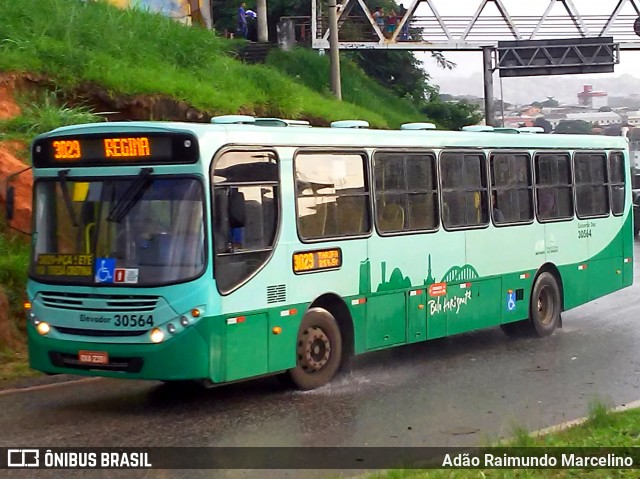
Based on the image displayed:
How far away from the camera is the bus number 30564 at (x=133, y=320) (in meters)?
10.2

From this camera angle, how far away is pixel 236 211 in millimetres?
10594

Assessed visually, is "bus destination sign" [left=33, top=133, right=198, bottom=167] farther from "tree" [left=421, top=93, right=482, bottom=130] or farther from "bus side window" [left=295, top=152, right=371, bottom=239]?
"tree" [left=421, top=93, right=482, bottom=130]

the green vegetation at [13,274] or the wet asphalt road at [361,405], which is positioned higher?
the green vegetation at [13,274]

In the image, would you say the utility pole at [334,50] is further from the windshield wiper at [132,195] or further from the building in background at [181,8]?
the windshield wiper at [132,195]

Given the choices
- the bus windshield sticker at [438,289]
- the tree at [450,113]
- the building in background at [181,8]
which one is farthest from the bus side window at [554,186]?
the tree at [450,113]

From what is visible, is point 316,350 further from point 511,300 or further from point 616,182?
point 616,182

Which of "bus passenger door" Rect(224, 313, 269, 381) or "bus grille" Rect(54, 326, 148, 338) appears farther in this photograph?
"bus passenger door" Rect(224, 313, 269, 381)

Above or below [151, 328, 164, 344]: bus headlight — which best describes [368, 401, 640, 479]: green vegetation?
below

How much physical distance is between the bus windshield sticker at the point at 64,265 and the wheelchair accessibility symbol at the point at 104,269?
0.27ft

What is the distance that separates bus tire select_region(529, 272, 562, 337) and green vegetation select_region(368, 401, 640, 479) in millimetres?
6116

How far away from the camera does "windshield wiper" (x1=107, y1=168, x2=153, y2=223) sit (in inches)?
410

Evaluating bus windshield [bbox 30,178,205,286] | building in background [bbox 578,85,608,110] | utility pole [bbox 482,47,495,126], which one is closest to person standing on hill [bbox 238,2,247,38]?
utility pole [bbox 482,47,495,126]

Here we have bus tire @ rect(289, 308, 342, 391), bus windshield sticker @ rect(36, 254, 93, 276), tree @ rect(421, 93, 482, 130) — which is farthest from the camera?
tree @ rect(421, 93, 482, 130)

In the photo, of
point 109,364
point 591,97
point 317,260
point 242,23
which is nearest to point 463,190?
point 317,260
